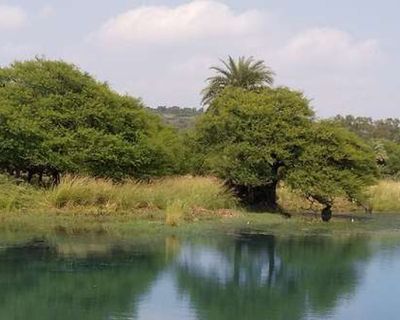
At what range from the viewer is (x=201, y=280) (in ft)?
44.7

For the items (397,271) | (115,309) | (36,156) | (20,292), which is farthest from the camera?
(36,156)

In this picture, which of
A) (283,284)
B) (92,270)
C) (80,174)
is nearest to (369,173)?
(80,174)

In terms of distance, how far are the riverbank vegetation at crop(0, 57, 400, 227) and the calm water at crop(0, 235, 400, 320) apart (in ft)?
18.3

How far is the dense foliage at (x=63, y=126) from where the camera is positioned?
2414cm

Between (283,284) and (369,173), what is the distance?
492 inches

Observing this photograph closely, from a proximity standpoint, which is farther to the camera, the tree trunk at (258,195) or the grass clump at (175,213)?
the tree trunk at (258,195)

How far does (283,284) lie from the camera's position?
1356 centimetres

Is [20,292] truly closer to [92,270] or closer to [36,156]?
[92,270]


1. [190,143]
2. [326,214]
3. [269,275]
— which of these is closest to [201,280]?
[269,275]

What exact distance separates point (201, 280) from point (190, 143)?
14.2 m

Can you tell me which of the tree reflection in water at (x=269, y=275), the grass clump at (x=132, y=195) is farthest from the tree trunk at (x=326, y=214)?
the tree reflection in water at (x=269, y=275)

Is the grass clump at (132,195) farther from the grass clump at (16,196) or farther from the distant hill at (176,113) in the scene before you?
the distant hill at (176,113)

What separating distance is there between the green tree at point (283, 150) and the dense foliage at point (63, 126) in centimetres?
325

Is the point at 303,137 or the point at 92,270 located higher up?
the point at 303,137
